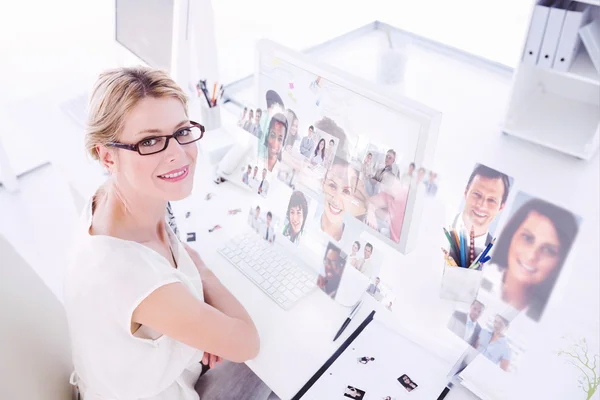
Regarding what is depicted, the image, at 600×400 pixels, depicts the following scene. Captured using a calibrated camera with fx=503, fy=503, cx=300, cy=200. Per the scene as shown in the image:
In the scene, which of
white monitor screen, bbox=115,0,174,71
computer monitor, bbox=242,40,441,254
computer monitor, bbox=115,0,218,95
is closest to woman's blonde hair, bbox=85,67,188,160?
computer monitor, bbox=242,40,441,254

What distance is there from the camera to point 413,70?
3.28 m

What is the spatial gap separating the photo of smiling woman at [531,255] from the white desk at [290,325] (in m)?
0.27

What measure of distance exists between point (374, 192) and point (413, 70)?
2398 millimetres

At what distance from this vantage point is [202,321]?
40.6 inches

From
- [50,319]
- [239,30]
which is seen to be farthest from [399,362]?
[239,30]

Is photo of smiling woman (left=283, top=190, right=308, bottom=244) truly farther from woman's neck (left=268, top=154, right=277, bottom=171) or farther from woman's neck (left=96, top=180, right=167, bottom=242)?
woman's neck (left=96, top=180, right=167, bottom=242)

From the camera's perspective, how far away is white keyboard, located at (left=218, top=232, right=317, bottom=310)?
49.5 inches

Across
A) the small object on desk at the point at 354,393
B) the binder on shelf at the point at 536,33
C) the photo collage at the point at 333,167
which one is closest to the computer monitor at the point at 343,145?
the photo collage at the point at 333,167

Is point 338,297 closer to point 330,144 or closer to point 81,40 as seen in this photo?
point 330,144

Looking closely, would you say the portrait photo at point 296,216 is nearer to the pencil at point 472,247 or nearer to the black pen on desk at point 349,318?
the black pen on desk at point 349,318

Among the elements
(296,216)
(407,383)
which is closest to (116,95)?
(296,216)

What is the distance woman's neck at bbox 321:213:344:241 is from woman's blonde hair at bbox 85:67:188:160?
462 mm

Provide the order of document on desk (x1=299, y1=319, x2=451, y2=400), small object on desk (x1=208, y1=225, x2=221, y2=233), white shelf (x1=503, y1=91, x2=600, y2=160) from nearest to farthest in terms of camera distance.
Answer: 1. document on desk (x1=299, y1=319, x2=451, y2=400)
2. small object on desk (x1=208, y1=225, x2=221, y2=233)
3. white shelf (x1=503, y1=91, x2=600, y2=160)


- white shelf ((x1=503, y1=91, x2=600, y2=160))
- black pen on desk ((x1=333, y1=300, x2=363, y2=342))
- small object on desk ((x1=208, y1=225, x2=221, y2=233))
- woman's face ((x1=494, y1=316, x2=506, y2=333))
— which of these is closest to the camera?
woman's face ((x1=494, y1=316, x2=506, y2=333))
